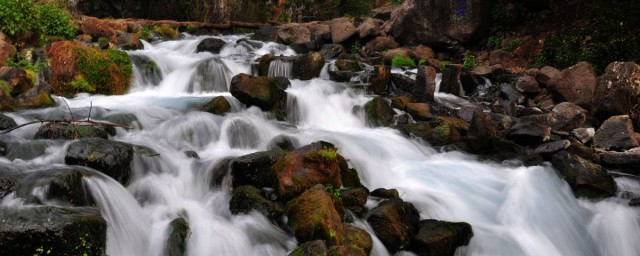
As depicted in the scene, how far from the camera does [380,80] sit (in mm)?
12055

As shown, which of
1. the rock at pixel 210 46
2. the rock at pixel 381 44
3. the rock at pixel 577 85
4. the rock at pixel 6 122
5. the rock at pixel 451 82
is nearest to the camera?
the rock at pixel 6 122

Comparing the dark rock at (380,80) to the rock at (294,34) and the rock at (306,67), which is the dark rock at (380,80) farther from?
the rock at (294,34)

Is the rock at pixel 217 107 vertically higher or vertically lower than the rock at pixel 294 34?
lower

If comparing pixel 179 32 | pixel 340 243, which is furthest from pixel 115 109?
pixel 179 32

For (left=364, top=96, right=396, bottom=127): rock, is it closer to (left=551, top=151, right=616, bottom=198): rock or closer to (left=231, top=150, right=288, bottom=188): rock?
(left=551, top=151, right=616, bottom=198): rock

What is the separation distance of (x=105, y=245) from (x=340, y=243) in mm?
2155

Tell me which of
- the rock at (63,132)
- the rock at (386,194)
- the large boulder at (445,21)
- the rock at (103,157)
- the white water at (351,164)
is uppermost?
the large boulder at (445,21)

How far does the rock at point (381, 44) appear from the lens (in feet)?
57.4

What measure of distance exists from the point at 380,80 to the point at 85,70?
7064 millimetres

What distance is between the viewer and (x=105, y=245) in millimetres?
3930

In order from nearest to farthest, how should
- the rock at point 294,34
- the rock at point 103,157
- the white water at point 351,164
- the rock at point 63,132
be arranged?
the white water at point 351,164 < the rock at point 103,157 < the rock at point 63,132 < the rock at point 294,34

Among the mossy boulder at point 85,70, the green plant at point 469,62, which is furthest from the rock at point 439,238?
the green plant at point 469,62

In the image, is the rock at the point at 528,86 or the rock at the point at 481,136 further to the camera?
the rock at the point at 528,86

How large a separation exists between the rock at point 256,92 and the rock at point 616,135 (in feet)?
20.6
